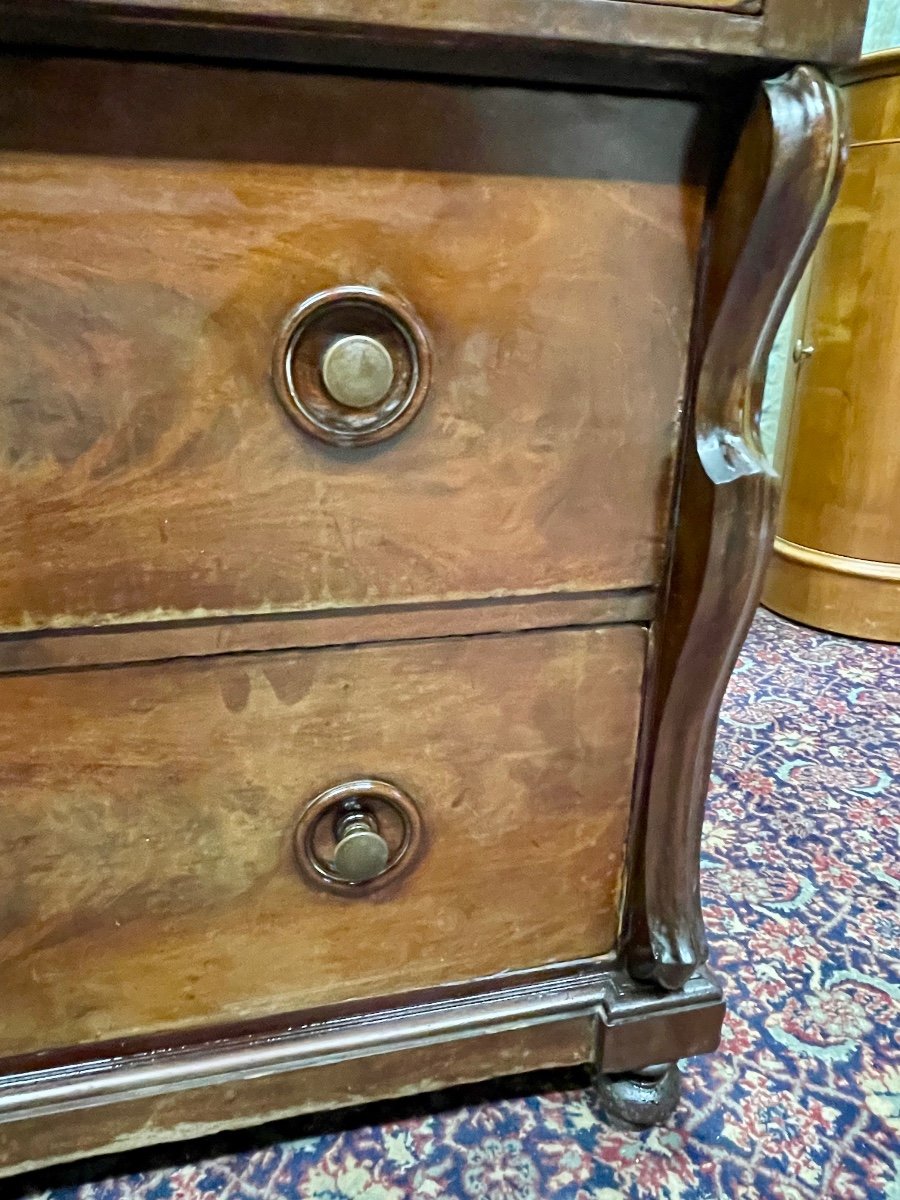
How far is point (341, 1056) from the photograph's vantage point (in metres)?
0.68

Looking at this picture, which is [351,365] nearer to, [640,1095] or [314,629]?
[314,629]

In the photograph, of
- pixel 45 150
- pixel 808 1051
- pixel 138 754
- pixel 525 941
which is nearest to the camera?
pixel 45 150

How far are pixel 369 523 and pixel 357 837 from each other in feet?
0.70

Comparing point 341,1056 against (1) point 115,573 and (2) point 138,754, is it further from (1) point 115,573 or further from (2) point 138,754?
(1) point 115,573

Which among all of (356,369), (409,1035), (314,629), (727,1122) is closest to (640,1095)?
(727,1122)

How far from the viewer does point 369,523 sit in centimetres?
57

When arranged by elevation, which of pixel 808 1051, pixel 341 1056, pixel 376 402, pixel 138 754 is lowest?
pixel 808 1051

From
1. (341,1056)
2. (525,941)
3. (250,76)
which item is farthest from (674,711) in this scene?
(250,76)

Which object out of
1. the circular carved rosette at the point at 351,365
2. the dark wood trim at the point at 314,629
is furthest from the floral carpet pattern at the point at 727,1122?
the circular carved rosette at the point at 351,365

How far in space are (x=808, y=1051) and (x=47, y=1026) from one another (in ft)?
2.14

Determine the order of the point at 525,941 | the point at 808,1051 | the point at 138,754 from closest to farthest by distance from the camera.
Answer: the point at 138,754 → the point at 525,941 → the point at 808,1051

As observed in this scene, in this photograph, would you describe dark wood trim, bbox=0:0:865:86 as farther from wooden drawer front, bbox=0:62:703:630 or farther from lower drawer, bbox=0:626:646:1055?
lower drawer, bbox=0:626:646:1055

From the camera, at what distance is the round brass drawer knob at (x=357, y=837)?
24.5 inches

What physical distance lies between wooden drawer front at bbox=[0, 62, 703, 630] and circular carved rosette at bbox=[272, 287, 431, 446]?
0.01m
